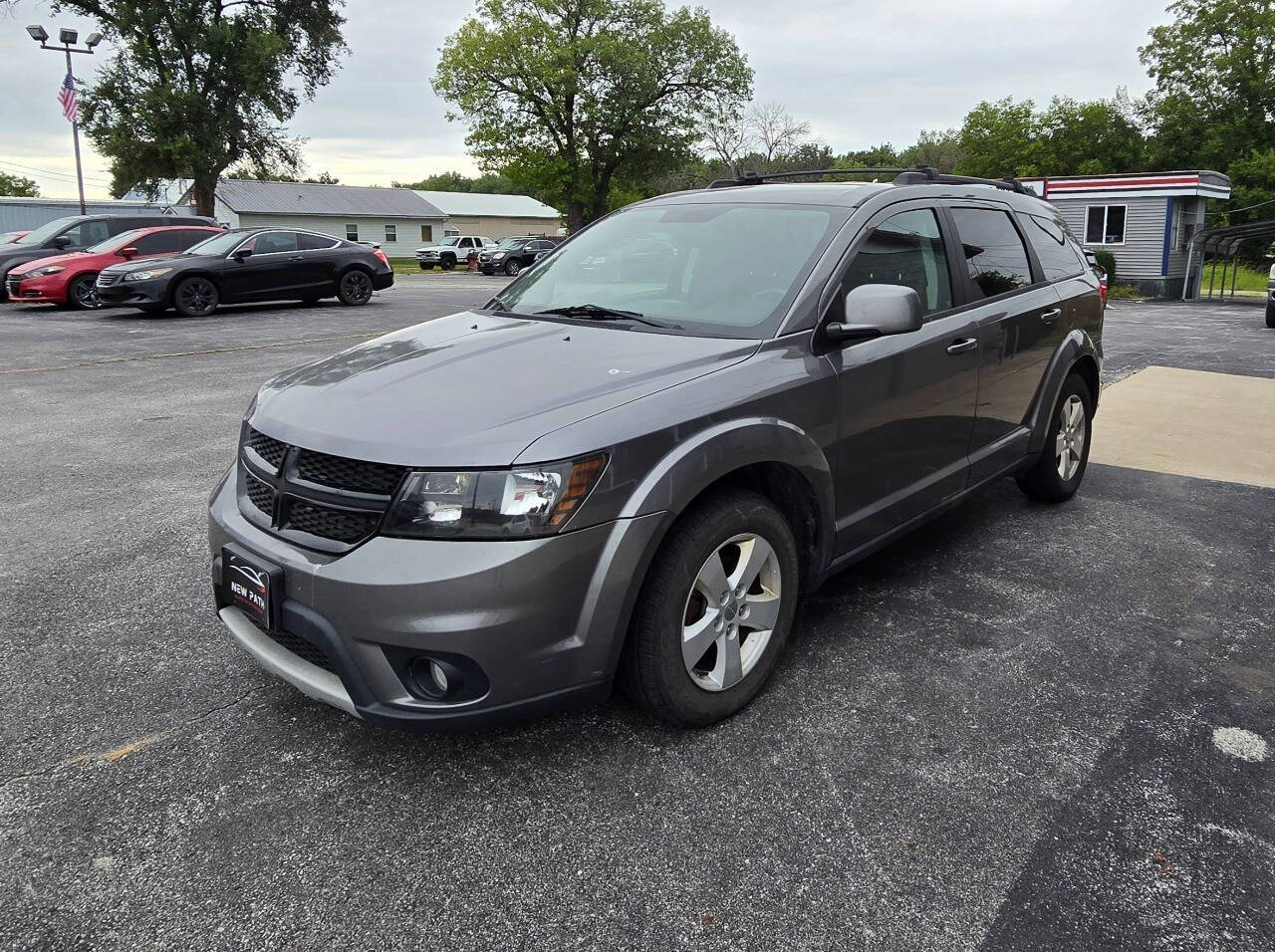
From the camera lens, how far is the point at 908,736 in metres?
2.91

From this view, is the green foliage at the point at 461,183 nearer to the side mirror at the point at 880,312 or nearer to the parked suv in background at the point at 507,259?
the parked suv in background at the point at 507,259

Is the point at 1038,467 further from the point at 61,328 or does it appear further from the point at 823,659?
the point at 61,328

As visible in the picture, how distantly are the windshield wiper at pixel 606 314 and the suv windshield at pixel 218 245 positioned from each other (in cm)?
1382

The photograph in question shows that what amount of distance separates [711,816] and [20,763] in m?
1.98

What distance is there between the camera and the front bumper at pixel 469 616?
7.77ft

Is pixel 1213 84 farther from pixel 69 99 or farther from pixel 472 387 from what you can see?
pixel 472 387

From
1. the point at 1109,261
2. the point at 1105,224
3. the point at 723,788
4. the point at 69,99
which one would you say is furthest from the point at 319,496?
the point at 1105,224

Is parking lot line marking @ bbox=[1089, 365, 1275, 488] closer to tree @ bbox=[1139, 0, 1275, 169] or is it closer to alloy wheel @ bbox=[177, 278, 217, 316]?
alloy wheel @ bbox=[177, 278, 217, 316]

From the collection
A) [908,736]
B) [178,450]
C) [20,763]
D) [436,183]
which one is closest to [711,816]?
[908,736]

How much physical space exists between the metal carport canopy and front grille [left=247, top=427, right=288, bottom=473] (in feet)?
95.1

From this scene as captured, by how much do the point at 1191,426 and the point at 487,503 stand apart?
7239 mm

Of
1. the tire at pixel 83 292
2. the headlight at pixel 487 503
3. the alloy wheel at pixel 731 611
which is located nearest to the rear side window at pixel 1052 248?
the alloy wheel at pixel 731 611

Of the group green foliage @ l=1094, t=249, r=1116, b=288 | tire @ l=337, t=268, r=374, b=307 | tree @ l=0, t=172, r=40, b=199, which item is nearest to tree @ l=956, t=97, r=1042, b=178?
green foliage @ l=1094, t=249, r=1116, b=288

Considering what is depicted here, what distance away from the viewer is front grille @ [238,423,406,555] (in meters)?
2.50
